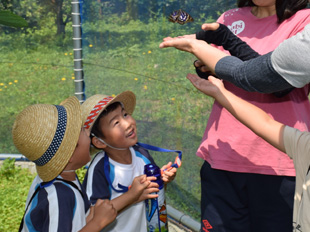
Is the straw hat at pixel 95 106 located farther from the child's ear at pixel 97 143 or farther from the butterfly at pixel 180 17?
the butterfly at pixel 180 17

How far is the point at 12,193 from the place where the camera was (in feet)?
13.8

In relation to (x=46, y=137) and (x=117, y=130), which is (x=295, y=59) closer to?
(x=46, y=137)

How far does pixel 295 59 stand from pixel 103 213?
117 centimetres

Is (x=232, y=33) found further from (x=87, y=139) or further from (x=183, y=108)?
(x=183, y=108)

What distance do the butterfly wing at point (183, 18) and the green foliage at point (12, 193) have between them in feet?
7.01

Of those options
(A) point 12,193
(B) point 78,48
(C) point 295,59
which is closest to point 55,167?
(C) point 295,59

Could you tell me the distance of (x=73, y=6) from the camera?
388 cm

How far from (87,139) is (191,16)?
137cm

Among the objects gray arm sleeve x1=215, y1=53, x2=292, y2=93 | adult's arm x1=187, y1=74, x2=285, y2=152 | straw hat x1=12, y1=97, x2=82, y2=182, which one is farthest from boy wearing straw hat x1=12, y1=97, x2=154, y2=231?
gray arm sleeve x1=215, y1=53, x2=292, y2=93

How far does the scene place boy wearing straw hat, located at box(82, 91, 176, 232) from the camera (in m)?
2.46

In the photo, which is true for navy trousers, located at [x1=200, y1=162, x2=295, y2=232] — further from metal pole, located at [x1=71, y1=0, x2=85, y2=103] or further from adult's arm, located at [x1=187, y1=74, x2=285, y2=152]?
metal pole, located at [x1=71, y1=0, x2=85, y2=103]

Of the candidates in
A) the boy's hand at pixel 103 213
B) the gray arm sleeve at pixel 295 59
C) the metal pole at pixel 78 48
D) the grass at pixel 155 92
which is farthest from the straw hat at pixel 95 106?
the metal pole at pixel 78 48

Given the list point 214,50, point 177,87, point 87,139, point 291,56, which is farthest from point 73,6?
point 291,56

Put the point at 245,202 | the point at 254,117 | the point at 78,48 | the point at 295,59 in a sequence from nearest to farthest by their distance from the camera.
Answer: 1. the point at 295,59
2. the point at 254,117
3. the point at 245,202
4. the point at 78,48
